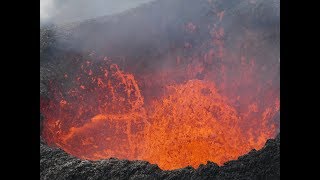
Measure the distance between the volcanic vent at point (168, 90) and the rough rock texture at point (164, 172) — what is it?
6.13 ft

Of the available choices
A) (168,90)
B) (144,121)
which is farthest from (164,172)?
(168,90)

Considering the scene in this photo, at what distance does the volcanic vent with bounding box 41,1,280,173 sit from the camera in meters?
11.6

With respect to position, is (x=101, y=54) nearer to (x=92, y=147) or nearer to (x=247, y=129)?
(x=92, y=147)

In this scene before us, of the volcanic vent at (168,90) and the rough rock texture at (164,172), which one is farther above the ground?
the volcanic vent at (168,90)

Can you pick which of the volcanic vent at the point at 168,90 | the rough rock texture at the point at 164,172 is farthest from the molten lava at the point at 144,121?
the rough rock texture at the point at 164,172

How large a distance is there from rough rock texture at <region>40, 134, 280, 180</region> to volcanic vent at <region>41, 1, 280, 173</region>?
187 cm

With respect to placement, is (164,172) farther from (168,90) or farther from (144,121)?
(168,90)

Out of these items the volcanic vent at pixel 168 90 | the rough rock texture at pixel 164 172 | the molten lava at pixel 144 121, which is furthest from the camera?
the volcanic vent at pixel 168 90

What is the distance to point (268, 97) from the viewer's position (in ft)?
40.4

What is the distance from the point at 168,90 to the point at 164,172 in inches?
163

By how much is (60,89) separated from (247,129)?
531 cm

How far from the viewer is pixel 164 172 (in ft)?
29.2

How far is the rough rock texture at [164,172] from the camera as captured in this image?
28.9 feet

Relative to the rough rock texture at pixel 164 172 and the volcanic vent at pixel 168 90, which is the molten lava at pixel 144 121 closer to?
the volcanic vent at pixel 168 90
